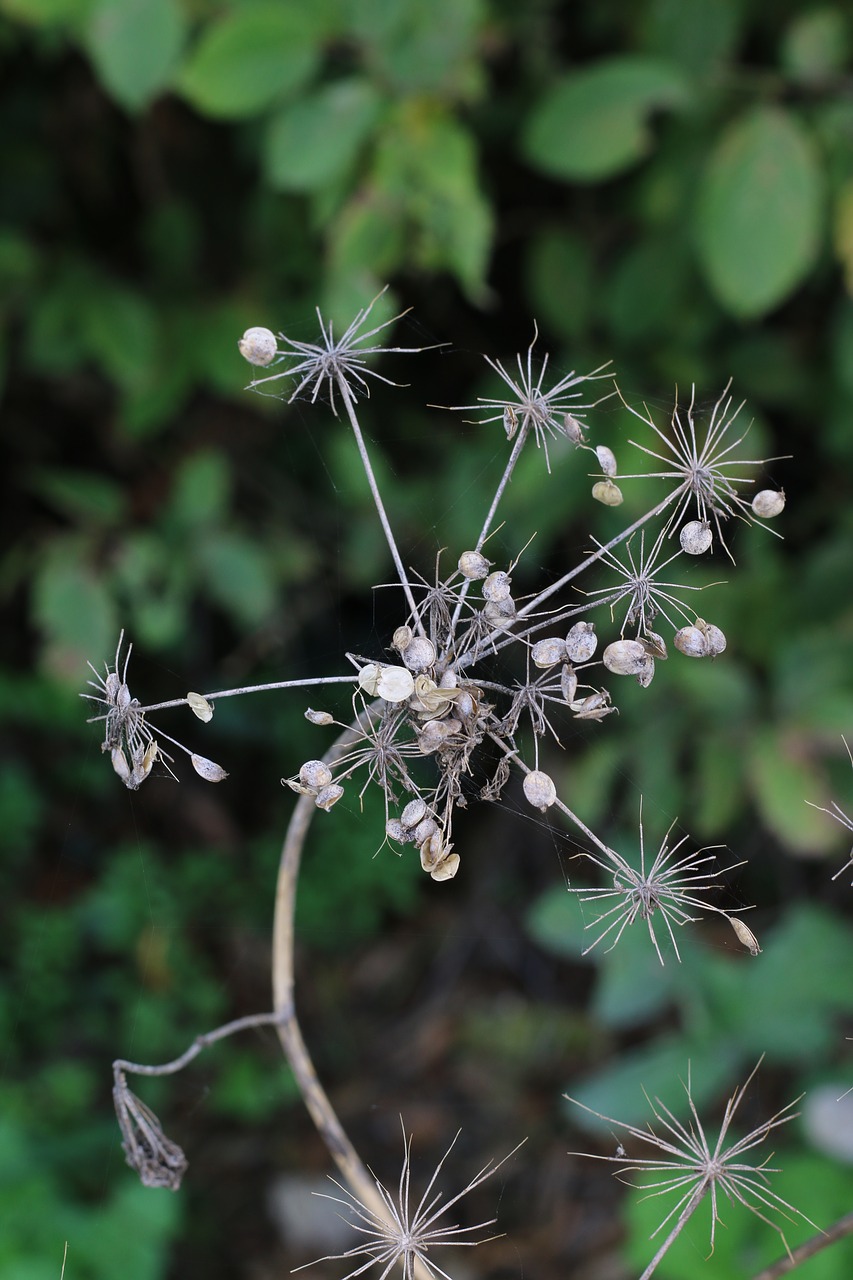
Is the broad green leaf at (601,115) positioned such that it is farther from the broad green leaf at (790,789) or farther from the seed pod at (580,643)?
the seed pod at (580,643)

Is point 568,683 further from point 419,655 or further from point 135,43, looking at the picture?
point 135,43

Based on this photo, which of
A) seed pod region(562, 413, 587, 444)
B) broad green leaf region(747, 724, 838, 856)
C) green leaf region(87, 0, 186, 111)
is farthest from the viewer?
broad green leaf region(747, 724, 838, 856)

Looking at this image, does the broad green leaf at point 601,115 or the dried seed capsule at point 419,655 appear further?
the broad green leaf at point 601,115

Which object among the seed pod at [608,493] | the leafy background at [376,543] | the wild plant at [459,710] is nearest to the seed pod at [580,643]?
the wild plant at [459,710]

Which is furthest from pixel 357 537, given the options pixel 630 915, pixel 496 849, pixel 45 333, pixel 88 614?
pixel 630 915

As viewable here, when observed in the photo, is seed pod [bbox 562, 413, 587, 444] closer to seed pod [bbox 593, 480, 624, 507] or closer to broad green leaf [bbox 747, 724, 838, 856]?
seed pod [bbox 593, 480, 624, 507]

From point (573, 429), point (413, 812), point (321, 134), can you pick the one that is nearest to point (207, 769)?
point (413, 812)

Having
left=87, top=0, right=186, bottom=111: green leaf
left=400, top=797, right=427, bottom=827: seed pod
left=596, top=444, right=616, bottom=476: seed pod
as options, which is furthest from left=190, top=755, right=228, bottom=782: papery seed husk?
left=87, top=0, right=186, bottom=111: green leaf
